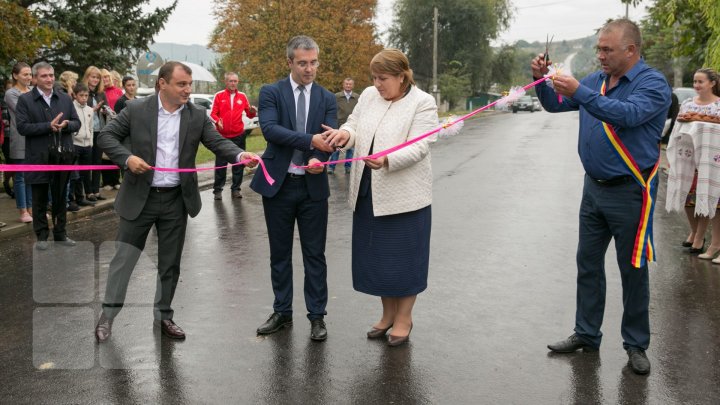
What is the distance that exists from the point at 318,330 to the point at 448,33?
200ft

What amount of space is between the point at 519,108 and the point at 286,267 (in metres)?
57.8

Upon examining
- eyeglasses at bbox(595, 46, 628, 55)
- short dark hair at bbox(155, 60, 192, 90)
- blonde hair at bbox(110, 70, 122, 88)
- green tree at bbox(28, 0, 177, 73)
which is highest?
green tree at bbox(28, 0, 177, 73)

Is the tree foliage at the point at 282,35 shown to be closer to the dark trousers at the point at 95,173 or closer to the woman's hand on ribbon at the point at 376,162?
the dark trousers at the point at 95,173

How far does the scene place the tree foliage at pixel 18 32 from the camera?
9984 millimetres

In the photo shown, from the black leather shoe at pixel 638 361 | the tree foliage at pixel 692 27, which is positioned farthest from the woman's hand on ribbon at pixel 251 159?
the tree foliage at pixel 692 27

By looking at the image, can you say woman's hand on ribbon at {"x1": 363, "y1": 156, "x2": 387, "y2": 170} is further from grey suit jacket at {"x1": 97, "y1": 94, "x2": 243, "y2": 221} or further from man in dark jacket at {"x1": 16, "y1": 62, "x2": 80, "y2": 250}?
man in dark jacket at {"x1": 16, "y1": 62, "x2": 80, "y2": 250}

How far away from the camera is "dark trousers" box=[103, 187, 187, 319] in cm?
523

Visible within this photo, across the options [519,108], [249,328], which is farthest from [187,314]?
[519,108]

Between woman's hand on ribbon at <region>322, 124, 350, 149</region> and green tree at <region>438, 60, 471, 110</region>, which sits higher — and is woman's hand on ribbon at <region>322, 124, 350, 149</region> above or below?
below

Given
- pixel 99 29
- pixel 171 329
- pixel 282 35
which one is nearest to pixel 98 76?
pixel 99 29

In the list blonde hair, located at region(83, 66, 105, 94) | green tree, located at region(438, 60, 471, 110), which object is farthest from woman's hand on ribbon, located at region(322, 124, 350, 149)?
green tree, located at region(438, 60, 471, 110)

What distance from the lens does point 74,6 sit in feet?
50.5

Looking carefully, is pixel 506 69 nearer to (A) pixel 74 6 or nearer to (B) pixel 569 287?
(A) pixel 74 6

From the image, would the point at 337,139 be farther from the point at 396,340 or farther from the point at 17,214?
the point at 17,214
